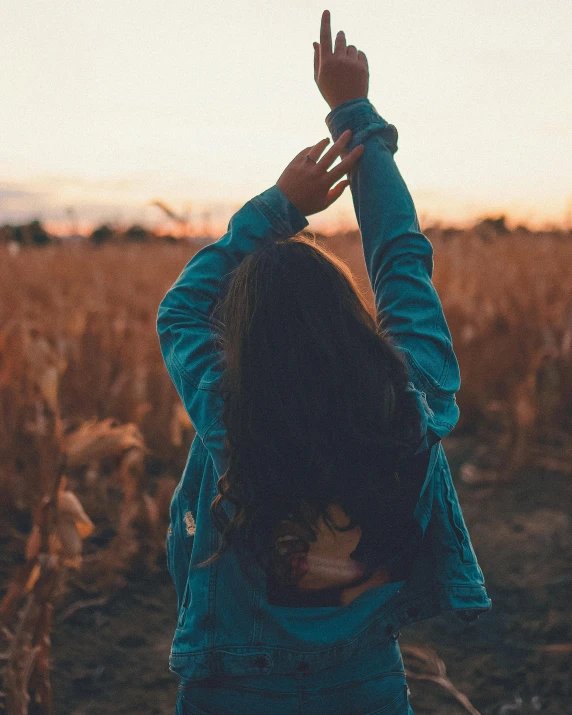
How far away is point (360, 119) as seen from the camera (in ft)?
3.13

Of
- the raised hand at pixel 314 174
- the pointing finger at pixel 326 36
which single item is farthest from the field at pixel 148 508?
the pointing finger at pixel 326 36

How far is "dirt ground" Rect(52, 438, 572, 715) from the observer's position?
1465 mm

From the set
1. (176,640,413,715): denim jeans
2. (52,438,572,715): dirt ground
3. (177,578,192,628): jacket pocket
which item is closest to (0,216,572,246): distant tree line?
(177,578,192,628): jacket pocket

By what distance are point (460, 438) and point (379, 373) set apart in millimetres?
2326

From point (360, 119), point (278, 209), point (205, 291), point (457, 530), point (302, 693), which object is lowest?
point (302, 693)

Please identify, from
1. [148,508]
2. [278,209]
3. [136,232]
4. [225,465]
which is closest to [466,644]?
[148,508]

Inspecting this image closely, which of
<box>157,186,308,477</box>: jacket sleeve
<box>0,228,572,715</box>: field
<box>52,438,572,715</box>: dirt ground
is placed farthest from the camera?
<box>52,438,572,715</box>: dirt ground

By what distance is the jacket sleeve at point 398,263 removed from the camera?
86 centimetres

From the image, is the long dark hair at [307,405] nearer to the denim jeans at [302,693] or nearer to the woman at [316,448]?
the woman at [316,448]

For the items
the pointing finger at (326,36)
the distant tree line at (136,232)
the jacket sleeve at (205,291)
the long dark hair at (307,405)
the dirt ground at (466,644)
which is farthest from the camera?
the distant tree line at (136,232)

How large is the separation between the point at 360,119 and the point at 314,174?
140 millimetres

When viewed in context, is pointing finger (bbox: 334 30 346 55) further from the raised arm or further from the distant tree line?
the distant tree line

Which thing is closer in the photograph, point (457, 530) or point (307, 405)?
point (307, 405)

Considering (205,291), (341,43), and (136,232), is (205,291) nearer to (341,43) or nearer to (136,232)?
(341,43)
